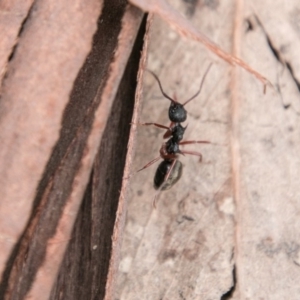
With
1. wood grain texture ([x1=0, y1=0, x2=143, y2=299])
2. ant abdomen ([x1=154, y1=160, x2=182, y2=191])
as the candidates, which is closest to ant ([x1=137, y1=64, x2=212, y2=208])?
ant abdomen ([x1=154, y1=160, x2=182, y2=191])

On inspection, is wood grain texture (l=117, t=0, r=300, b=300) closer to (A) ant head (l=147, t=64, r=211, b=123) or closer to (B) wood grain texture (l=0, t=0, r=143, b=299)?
(A) ant head (l=147, t=64, r=211, b=123)

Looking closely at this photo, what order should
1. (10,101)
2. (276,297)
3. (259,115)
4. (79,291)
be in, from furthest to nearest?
(259,115) → (276,297) → (79,291) → (10,101)

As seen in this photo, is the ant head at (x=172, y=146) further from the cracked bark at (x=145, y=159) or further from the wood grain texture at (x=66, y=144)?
the wood grain texture at (x=66, y=144)

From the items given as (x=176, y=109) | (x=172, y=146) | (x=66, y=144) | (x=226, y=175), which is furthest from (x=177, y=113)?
(x=66, y=144)

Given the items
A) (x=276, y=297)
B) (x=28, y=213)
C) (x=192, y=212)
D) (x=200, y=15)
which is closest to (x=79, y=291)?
(x=28, y=213)

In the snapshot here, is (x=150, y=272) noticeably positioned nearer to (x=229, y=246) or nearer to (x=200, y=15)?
(x=229, y=246)

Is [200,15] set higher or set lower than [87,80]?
higher
